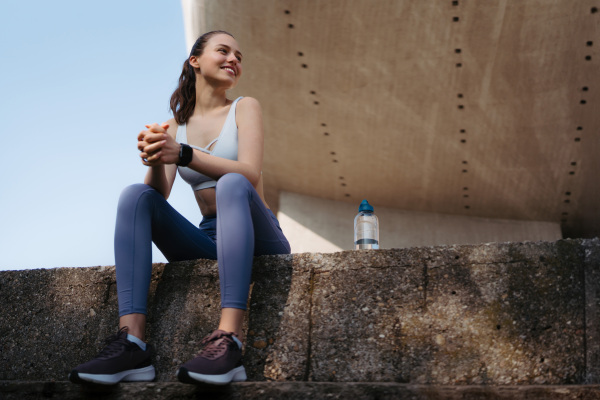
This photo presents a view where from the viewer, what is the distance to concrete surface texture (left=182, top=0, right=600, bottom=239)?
29.5 feet

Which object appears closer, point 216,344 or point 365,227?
point 216,344

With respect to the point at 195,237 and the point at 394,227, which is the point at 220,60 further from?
the point at 394,227

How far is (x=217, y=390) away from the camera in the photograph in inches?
76.5

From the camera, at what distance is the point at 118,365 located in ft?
6.84

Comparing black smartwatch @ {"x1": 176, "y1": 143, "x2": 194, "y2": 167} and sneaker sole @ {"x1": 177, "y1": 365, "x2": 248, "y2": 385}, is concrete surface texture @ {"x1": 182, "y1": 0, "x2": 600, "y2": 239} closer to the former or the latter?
black smartwatch @ {"x1": 176, "y1": 143, "x2": 194, "y2": 167}

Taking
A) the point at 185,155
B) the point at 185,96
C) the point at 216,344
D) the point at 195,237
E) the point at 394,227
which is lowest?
the point at 216,344

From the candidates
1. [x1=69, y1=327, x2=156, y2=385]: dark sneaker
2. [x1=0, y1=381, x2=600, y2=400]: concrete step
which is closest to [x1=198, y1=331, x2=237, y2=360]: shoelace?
[x1=0, y1=381, x2=600, y2=400]: concrete step

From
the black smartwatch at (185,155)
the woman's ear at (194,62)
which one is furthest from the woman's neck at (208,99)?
the black smartwatch at (185,155)

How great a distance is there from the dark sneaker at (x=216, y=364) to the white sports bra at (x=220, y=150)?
80cm

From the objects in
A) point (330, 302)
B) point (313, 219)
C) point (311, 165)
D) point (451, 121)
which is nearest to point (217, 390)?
point (330, 302)

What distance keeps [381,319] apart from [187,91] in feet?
4.67

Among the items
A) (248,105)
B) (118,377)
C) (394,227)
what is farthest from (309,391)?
(394,227)

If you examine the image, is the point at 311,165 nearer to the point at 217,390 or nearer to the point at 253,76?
the point at 253,76

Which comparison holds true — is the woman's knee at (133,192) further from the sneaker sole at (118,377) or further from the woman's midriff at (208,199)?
the sneaker sole at (118,377)
